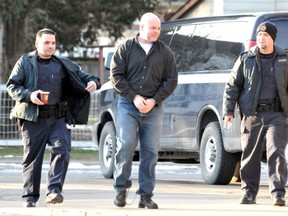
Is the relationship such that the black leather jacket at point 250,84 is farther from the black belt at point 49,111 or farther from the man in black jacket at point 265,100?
the black belt at point 49,111

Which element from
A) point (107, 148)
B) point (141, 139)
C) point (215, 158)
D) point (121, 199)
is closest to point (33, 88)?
point (141, 139)

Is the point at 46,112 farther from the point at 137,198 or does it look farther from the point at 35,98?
the point at 137,198

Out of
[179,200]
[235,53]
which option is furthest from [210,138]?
[179,200]

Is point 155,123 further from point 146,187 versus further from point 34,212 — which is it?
point 34,212

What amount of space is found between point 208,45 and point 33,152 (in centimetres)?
482

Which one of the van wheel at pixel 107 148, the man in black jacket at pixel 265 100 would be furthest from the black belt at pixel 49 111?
the van wheel at pixel 107 148

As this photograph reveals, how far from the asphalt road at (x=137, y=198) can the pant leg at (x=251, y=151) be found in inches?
9.2

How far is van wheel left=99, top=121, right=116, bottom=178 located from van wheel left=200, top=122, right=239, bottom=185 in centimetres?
194

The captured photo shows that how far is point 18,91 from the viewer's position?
1204cm

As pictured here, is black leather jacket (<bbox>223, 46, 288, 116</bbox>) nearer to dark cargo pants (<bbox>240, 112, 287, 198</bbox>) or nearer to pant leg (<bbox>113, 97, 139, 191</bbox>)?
dark cargo pants (<bbox>240, 112, 287, 198</bbox>)

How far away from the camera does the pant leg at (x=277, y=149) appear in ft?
40.4

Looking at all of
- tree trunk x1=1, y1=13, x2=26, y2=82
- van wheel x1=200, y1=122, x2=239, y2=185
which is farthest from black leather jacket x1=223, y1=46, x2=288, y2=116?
tree trunk x1=1, y1=13, x2=26, y2=82

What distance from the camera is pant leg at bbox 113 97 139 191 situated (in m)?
11.9

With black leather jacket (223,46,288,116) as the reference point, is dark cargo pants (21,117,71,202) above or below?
below
